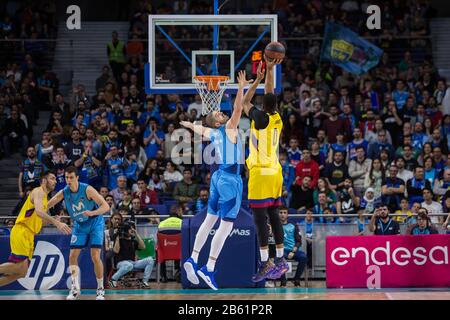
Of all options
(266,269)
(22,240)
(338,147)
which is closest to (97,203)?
(22,240)

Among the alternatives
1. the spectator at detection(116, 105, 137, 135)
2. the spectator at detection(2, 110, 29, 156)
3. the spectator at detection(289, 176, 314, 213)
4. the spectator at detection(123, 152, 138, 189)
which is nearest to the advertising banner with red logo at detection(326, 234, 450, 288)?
the spectator at detection(289, 176, 314, 213)

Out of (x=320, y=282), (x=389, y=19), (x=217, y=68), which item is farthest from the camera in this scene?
(x=389, y=19)

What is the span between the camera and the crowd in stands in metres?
19.9

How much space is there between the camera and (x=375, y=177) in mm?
20188

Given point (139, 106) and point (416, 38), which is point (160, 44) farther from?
point (416, 38)

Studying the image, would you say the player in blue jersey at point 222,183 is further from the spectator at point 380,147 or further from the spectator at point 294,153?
the spectator at point 380,147

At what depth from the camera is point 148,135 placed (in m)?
22.0

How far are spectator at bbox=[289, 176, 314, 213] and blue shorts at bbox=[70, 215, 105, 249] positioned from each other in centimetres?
647

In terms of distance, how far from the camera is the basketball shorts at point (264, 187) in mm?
12516

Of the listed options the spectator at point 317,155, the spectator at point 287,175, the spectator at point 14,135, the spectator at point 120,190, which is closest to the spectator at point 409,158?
the spectator at point 317,155

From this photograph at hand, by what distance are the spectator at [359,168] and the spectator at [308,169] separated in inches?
33.8

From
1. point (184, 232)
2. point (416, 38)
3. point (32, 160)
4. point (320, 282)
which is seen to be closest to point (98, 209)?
point (184, 232)

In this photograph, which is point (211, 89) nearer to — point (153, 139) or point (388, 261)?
point (388, 261)

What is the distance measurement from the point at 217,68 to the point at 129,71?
8482 millimetres
